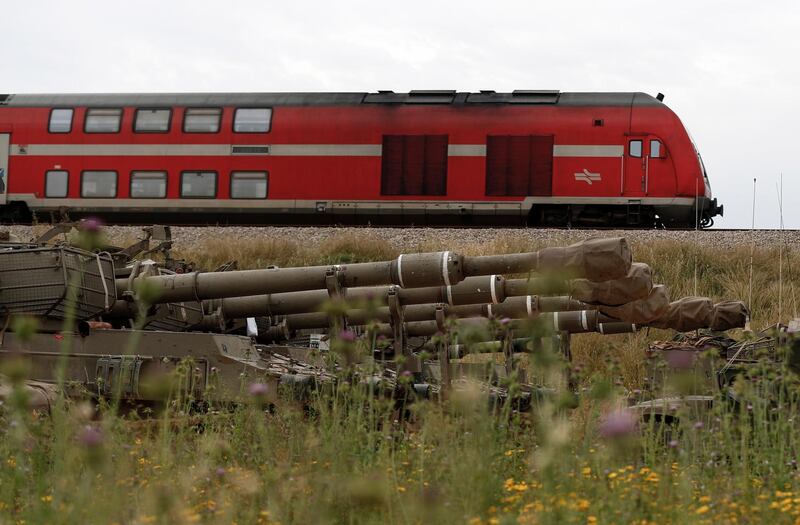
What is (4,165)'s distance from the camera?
24203 mm

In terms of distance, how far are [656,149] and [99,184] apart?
11645 millimetres

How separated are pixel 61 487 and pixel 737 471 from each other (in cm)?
349

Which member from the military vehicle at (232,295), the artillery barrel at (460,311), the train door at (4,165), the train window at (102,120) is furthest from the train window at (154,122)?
the military vehicle at (232,295)

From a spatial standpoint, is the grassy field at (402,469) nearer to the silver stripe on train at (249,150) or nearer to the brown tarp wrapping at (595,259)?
the brown tarp wrapping at (595,259)

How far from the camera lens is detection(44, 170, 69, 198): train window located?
23.9 meters

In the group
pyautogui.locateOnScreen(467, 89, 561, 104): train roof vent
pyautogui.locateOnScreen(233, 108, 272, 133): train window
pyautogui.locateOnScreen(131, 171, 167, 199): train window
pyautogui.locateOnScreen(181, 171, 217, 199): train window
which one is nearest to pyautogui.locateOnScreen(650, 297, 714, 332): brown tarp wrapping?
pyautogui.locateOnScreen(467, 89, 561, 104): train roof vent

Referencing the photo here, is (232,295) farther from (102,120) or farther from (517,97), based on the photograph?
(102,120)

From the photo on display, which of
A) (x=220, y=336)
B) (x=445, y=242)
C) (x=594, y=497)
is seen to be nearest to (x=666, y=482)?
(x=594, y=497)

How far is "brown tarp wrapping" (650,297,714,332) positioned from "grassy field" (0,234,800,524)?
8.15 ft

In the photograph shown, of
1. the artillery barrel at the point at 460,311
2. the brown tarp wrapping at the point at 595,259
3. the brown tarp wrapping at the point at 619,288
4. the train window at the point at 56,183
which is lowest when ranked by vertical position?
the artillery barrel at the point at 460,311

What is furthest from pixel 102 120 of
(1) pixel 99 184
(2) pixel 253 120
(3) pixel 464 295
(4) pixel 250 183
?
(3) pixel 464 295

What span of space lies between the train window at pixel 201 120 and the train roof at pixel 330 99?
176 millimetres

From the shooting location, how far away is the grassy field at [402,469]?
3.85 metres

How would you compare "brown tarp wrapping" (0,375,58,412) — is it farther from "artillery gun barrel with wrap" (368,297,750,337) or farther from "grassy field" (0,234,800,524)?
"artillery gun barrel with wrap" (368,297,750,337)
